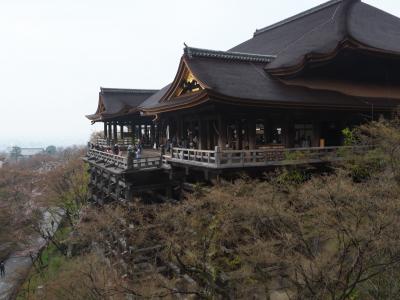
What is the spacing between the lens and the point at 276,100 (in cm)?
1502

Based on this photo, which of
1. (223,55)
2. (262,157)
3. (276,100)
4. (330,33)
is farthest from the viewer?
(330,33)

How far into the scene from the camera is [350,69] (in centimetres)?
1914

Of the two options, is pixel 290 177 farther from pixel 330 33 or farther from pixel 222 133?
pixel 330 33

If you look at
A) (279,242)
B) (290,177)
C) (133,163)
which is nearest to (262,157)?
(290,177)

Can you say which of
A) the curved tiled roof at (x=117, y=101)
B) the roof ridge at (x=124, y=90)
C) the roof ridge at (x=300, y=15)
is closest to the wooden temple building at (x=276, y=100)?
the roof ridge at (x=300, y=15)

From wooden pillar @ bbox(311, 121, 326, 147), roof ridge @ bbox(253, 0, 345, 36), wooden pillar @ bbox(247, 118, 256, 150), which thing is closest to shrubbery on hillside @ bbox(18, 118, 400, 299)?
wooden pillar @ bbox(247, 118, 256, 150)

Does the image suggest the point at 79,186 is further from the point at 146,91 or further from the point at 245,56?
the point at 245,56

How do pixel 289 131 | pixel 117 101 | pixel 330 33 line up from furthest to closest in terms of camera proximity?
1. pixel 117 101
2. pixel 330 33
3. pixel 289 131

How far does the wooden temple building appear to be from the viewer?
1504cm

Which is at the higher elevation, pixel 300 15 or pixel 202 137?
pixel 300 15

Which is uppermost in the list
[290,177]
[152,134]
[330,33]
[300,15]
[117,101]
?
[300,15]

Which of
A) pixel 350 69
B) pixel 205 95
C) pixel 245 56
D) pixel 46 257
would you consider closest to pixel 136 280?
pixel 205 95

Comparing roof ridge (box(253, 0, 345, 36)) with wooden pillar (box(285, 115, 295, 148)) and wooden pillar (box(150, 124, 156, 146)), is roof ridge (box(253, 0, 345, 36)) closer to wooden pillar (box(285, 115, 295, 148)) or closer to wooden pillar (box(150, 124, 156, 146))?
wooden pillar (box(285, 115, 295, 148))

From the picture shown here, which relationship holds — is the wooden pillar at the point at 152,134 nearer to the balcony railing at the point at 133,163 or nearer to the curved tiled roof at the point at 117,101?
the curved tiled roof at the point at 117,101
